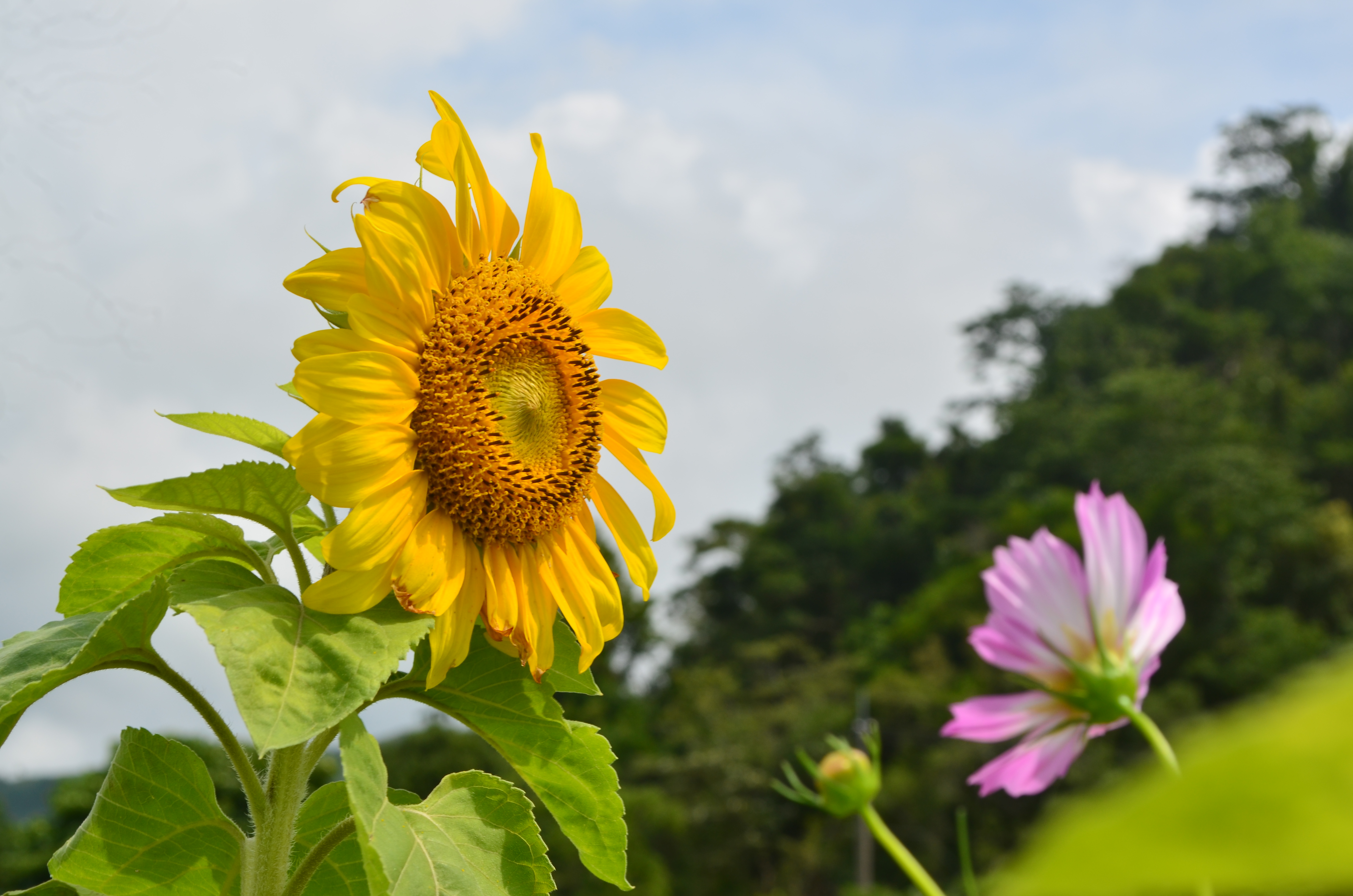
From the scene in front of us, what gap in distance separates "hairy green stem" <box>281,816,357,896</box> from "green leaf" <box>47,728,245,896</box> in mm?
65

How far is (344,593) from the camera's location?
1.85 feet

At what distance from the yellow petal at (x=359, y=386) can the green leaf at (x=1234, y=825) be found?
510 mm

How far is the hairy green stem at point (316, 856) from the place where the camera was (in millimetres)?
572

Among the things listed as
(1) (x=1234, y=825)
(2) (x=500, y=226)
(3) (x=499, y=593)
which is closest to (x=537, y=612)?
(3) (x=499, y=593)

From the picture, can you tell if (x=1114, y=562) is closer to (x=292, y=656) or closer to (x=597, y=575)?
(x=597, y=575)

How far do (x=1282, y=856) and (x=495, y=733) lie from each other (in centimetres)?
58

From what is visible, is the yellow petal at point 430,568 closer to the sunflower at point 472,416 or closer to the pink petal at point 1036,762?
the sunflower at point 472,416

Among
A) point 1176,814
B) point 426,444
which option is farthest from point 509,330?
point 1176,814

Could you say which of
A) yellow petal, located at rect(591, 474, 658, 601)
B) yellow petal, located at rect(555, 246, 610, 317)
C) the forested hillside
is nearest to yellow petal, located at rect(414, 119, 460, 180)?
yellow petal, located at rect(555, 246, 610, 317)

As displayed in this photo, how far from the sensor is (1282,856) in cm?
8

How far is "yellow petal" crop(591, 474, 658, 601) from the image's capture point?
71cm

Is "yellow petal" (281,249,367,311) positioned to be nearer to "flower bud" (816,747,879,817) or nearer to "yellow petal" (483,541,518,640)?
"yellow petal" (483,541,518,640)

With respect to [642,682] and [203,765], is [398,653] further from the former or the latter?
[642,682]

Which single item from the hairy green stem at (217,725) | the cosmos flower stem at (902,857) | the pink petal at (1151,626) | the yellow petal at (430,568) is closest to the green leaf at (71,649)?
the hairy green stem at (217,725)
